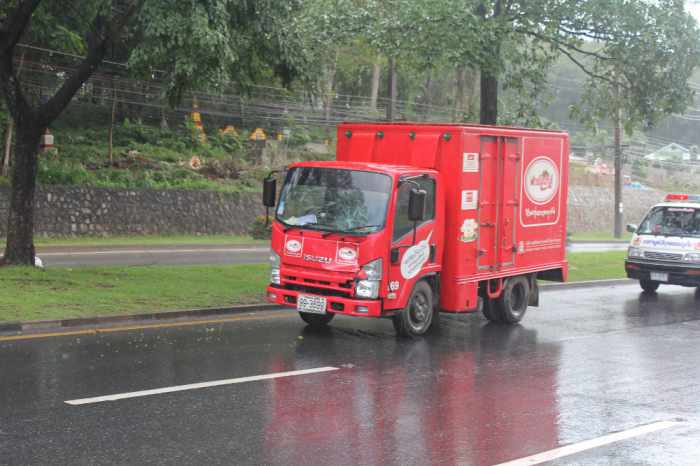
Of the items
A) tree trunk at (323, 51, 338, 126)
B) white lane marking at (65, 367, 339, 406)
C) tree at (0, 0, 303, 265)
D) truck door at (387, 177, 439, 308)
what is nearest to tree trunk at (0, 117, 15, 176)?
tree at (0, 0, 303, 265)

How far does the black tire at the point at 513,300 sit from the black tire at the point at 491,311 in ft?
0.15

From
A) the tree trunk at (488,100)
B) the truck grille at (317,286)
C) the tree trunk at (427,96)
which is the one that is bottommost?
the truck grille at (317,286)

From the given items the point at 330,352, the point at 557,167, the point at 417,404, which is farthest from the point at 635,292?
the point at 417,404

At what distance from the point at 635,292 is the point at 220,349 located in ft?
43.2

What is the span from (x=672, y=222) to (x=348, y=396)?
14.3 meters

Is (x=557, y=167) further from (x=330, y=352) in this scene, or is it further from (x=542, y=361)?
(x=330, y=352)

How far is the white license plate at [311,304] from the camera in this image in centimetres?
1228

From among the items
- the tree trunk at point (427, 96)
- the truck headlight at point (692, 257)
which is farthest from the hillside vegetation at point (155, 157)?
the truck headlight at point (692, 257)

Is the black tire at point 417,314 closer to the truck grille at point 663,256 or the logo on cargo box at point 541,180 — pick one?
the logo on cargo box at point 541,180

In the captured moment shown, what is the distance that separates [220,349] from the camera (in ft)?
37.2

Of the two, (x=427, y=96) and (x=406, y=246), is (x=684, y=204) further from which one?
(x=427, y=96)

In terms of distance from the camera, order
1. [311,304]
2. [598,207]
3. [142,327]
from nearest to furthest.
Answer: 1. [311,304]
2. [142,327]
3. [598,207]

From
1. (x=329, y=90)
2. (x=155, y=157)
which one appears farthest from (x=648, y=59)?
(x=329, y=90)

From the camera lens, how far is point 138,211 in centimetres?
3406
